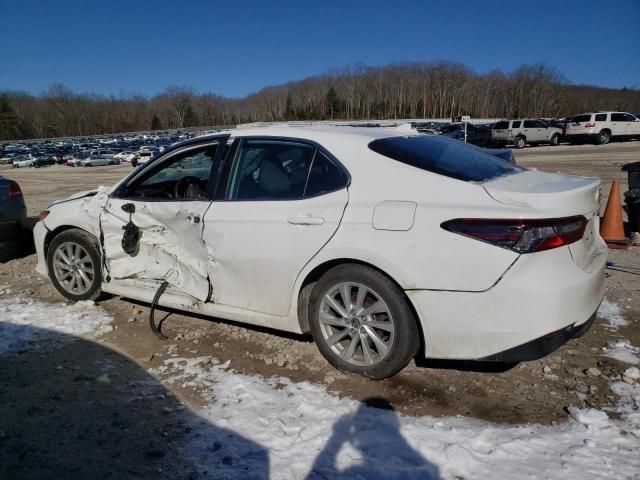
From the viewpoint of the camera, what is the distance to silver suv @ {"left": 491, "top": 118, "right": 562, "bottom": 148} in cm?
3102

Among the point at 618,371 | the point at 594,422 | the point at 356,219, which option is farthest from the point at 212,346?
the point at 618,371

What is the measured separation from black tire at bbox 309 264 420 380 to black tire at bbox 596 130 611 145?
31.2 m

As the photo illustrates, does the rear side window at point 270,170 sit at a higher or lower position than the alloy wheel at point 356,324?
higher

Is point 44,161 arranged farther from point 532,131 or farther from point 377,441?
point 377,441

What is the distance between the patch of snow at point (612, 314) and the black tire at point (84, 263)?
4495mm

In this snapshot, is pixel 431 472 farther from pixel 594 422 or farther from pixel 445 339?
pixel 594 422

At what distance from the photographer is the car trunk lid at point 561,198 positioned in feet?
8.66

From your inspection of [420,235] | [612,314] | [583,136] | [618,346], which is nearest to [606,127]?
[583,136]

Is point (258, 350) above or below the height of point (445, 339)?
below

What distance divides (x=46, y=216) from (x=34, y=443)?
9.00 feet

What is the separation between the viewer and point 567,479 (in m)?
2.16

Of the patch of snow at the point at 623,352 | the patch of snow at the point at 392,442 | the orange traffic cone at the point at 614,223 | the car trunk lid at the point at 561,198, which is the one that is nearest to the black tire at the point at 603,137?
the orange traffic cone at the point at 614,223

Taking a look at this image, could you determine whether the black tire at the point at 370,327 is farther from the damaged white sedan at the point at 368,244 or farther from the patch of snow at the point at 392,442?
the patch of snow at the point at 392,442

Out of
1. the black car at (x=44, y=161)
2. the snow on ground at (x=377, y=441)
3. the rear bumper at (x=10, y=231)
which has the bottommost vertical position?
the black car at (x=44, y=161)
